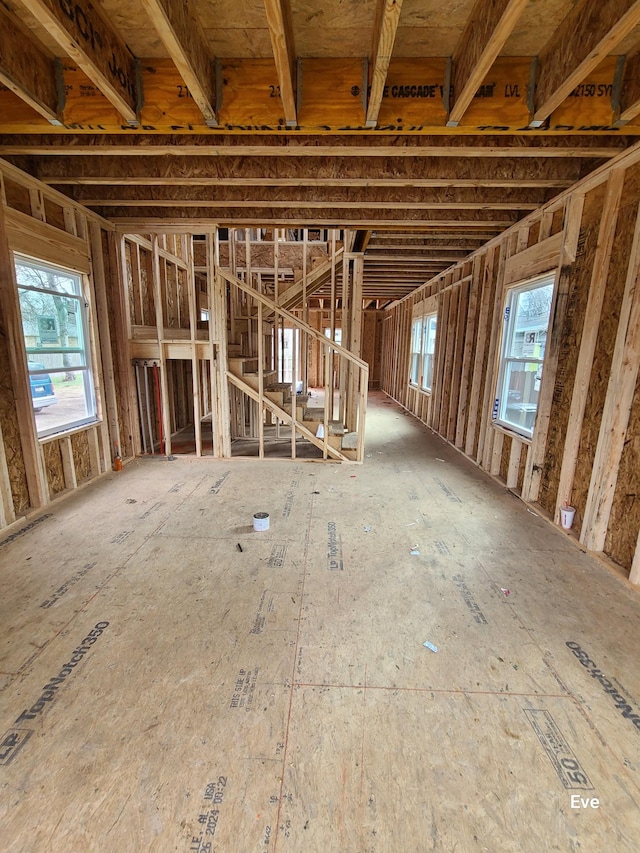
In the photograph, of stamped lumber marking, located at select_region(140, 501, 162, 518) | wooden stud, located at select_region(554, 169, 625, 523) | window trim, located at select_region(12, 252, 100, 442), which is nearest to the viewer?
wooden stud, located at select_region(554, 169, 625, 523)

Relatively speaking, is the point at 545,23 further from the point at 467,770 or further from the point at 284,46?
the point at 467,770

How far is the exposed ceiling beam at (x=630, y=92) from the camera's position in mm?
2193

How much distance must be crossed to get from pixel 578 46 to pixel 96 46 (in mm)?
2657

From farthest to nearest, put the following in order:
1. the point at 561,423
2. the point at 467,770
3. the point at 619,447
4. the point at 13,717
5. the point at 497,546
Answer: the point at 561,423 < the point at 497,546 < the point at 619,447 < the point at 13,717 < the point at 467,770

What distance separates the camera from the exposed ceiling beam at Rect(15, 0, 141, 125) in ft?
5.82

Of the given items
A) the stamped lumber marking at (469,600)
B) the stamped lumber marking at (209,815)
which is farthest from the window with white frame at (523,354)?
the stamped lumber marking at (209,815)

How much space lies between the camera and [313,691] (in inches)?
66.7

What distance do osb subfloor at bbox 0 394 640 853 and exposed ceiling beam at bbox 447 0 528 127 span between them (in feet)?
9.99

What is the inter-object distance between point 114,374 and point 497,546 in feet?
15.7

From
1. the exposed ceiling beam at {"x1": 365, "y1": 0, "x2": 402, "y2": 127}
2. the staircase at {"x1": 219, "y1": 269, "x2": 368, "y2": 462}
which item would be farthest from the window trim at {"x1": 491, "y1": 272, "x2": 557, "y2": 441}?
the exposed ceiling beam at {"x1": 365, "y1": 0, "x2": 402, "y2": 127}

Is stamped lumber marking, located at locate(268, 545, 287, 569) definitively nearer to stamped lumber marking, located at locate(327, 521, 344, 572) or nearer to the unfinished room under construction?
the unfinished room under construction

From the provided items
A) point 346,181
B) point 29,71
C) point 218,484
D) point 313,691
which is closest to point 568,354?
point 346,181

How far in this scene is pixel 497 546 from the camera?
3004 millimetres

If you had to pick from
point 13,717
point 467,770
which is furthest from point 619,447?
point 13,717
